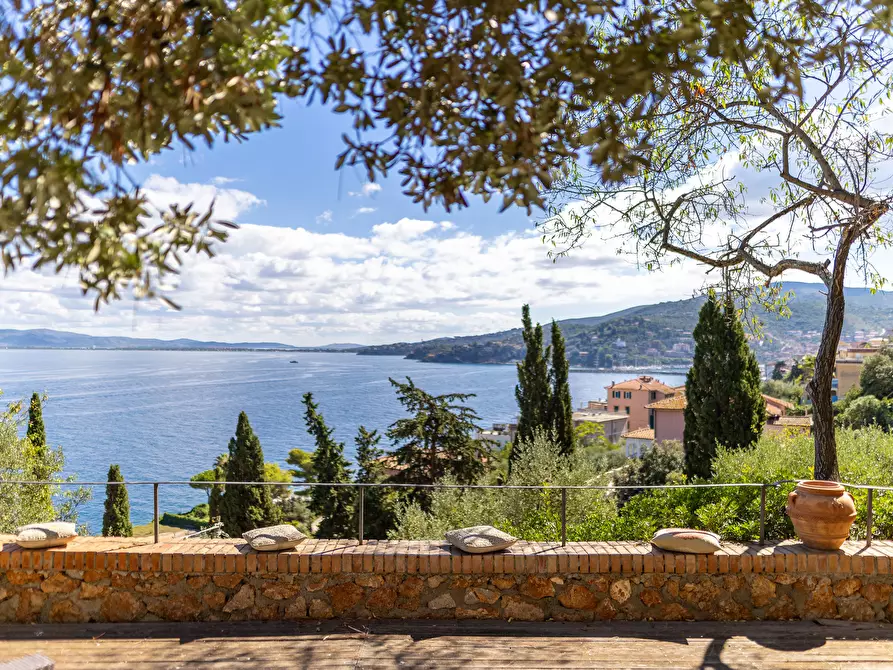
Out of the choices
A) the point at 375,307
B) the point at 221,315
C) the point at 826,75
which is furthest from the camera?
the point at 375,307

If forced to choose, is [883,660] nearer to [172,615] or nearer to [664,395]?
[172,615]

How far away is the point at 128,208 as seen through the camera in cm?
148

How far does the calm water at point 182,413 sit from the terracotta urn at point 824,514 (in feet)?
144

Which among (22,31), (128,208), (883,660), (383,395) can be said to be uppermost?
(22,31)

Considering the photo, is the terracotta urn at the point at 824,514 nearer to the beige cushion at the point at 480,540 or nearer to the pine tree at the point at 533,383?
the beige cushion at the point at 480,540

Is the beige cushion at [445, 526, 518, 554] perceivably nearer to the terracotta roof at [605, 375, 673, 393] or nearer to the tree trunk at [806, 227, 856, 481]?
the tree trunk at [806, 227, 856, 481]

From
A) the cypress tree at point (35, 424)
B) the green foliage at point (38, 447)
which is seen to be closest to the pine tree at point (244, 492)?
the green foliage at point (38, 447)

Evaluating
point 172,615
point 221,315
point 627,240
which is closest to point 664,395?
point 221,315

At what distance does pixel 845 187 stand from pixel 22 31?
19.6 ft

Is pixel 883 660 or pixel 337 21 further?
pixel 883 660

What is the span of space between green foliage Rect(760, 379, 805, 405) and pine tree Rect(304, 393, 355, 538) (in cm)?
3569

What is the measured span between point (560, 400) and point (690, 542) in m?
14.2

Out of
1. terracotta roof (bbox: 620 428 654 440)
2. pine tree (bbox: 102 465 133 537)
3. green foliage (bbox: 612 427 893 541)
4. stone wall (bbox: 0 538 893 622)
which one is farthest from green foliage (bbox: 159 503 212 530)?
stone wall (bbox: 0 538 893 622)

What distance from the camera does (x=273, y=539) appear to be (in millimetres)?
3830
